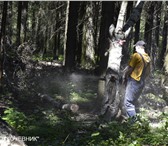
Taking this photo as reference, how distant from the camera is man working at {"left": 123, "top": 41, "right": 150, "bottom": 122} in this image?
8188mm

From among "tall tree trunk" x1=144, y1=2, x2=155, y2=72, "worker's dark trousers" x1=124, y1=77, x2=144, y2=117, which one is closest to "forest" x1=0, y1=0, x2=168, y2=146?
"worker's dark trousers" x1=124, y1=77, x2=144, y2=117

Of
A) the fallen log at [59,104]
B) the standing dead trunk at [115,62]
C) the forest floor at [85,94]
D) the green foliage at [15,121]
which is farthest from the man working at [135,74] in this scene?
the green foliage at [15,121]

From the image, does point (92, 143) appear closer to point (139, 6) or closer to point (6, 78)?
point (139, 6)

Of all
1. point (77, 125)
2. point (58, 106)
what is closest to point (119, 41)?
point (77, 125)

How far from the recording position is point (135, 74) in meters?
8.22

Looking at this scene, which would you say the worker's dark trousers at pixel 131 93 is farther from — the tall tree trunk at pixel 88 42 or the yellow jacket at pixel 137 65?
the tall tree trunk at pixel 88 42

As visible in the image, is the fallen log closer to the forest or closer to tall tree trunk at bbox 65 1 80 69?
the forest

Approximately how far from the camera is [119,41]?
8.54 metres

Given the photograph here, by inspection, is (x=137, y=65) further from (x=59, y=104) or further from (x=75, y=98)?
(x=75, y=98)

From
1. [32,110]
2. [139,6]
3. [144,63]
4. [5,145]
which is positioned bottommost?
[32,110]

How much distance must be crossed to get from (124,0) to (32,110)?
158 inches

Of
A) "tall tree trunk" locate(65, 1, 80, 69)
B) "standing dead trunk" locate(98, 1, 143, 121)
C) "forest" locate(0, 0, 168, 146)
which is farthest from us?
"tall tree trunk" locate(65, 1, 80, 69)

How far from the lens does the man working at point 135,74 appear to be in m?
8.19

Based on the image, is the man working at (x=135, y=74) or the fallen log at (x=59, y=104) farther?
the fallen log at (x=59, y=104)
